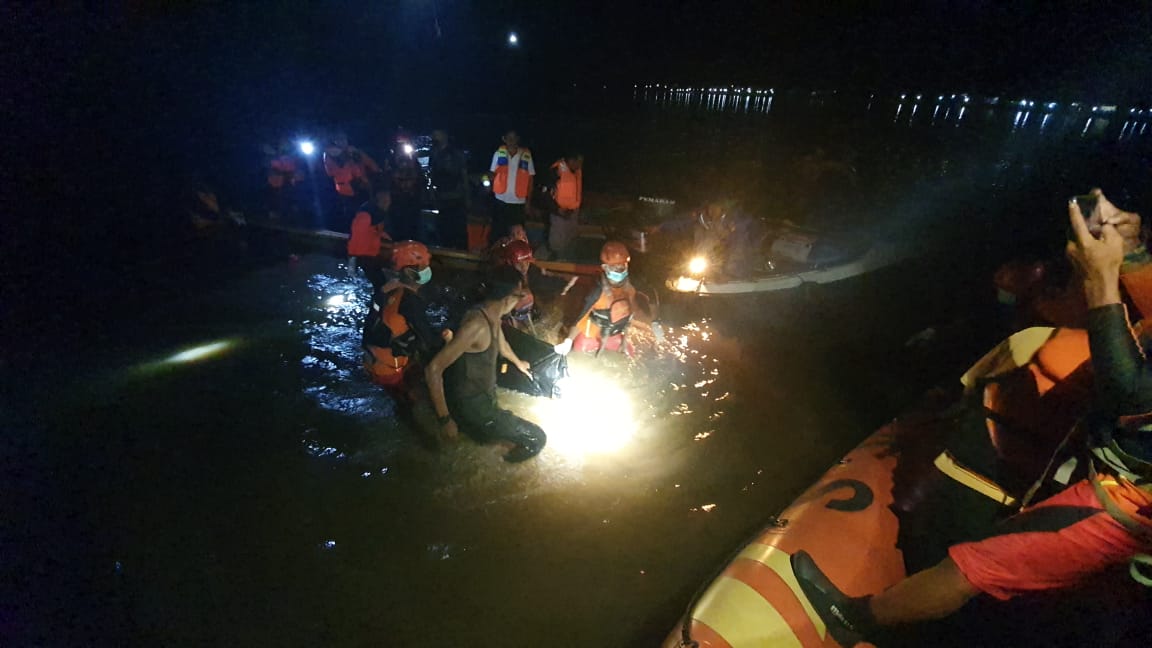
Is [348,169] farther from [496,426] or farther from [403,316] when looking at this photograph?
[496,426]

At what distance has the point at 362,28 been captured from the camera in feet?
61.6

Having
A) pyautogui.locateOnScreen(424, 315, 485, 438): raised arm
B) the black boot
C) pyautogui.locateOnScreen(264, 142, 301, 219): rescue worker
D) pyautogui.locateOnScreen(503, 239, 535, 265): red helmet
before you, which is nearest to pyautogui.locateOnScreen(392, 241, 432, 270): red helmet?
pyautogui.locateOnScreen(503, 239, 535, 265): red helmet

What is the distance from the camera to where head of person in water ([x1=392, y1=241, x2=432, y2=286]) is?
4379 mm

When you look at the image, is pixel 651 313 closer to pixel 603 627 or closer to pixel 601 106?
pixel 603 627

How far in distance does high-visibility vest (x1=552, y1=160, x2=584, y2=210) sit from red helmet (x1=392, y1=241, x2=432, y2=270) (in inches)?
153

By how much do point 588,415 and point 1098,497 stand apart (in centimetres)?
374

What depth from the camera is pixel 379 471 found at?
4.32 metres

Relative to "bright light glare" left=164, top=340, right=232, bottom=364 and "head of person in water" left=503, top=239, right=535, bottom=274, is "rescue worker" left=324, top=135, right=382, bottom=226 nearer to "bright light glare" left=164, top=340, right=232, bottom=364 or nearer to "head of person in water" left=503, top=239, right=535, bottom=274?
"bright light glare" left=164, top=340, right=232, bottom=364

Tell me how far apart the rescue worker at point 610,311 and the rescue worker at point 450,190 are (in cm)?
500

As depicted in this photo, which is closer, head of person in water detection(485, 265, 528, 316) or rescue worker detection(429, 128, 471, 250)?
head of person in water detection(485, 265, 528, 316)

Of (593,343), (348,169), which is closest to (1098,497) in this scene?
(593,343)

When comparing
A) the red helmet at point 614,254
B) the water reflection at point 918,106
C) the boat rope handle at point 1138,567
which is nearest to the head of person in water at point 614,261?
the red helmet at point 614,254

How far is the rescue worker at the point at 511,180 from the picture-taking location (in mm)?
8164

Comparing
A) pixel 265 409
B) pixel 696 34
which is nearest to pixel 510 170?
pixel 265 409
